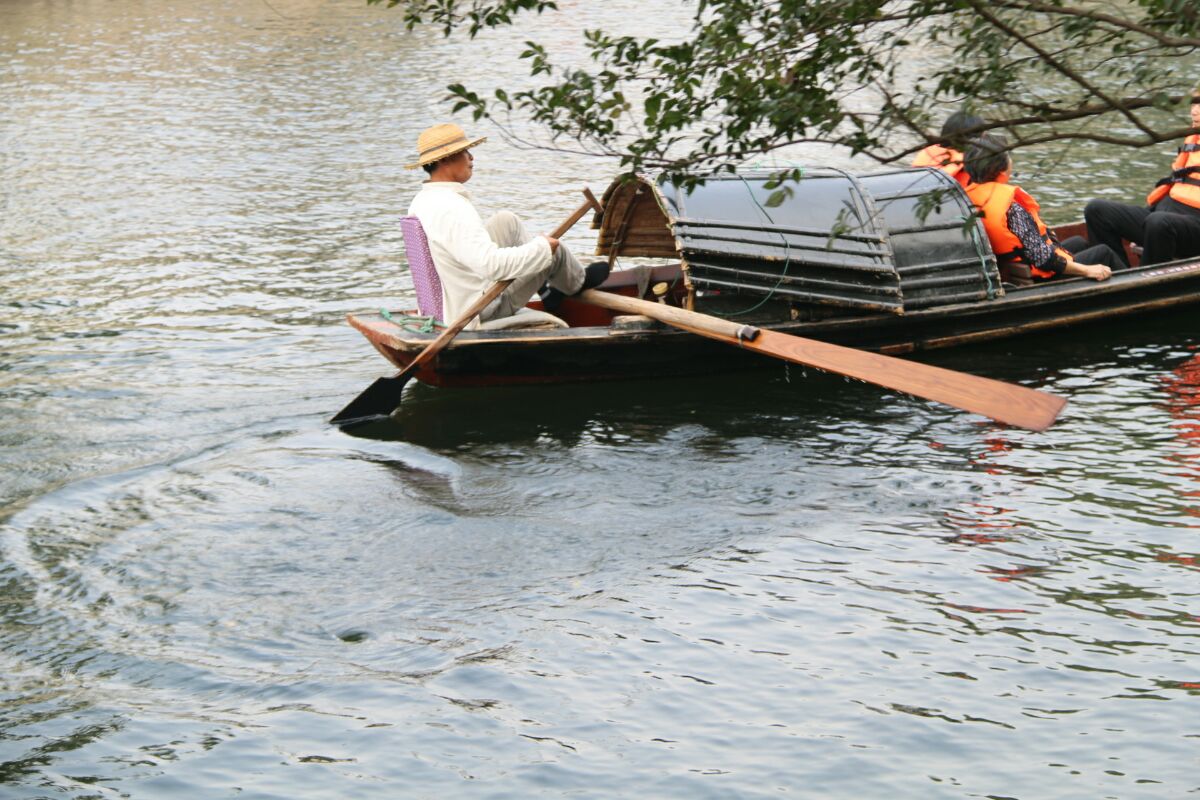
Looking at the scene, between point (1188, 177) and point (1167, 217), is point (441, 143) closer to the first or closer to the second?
point (1167, 217)

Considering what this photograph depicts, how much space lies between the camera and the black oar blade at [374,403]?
8594 millimetres

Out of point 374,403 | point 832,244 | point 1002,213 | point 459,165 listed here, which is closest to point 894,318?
point 832,244

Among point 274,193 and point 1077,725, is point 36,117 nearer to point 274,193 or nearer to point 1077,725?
point 274,193

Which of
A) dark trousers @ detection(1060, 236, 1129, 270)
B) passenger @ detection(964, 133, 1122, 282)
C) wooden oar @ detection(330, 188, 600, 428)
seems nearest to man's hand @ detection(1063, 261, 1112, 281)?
passenger @ detection(964, 133, 1122, 282)

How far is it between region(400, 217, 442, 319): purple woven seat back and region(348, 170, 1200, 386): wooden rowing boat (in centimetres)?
18

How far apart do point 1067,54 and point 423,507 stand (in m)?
3.91

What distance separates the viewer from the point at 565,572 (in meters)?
6.78

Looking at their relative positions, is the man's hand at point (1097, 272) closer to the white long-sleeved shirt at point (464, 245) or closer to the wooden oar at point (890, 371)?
the wooden oar at point (890, 371)

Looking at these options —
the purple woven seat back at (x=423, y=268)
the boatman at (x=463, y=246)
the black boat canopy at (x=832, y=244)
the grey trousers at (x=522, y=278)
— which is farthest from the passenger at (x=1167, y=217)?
the purple woven seat back at (x=423, y=268)

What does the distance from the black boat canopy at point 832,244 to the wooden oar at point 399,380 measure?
0.73m

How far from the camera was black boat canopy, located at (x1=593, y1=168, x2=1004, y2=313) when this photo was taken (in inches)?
349

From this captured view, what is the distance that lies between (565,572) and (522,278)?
246cm

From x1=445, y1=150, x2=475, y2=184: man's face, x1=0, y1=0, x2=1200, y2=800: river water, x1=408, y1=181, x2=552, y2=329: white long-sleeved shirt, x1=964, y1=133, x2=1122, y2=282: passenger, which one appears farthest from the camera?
x1=964, y1=133, x2=1122, y2=282: passenger

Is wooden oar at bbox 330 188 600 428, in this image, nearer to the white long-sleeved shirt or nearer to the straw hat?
the white long-sleeved shirt
